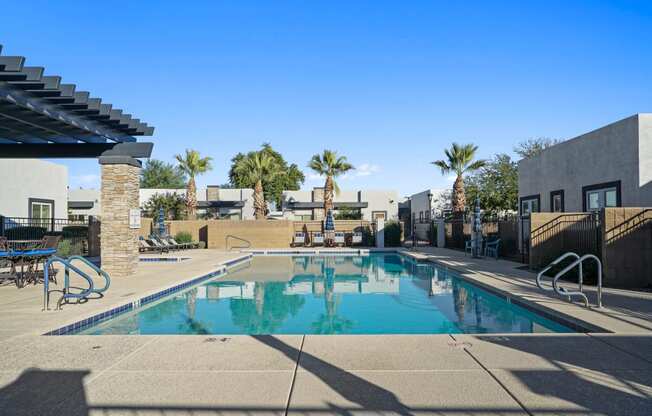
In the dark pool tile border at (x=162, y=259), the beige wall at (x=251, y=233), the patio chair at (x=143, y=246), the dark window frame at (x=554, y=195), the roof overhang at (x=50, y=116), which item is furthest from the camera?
the beige wall at (x=251, y=233)

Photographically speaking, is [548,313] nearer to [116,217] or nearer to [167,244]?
[116,217]

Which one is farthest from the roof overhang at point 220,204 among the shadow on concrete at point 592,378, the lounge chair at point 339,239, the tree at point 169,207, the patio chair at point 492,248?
the shadow on concrete at point 592,378

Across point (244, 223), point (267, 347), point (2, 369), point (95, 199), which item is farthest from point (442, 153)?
point (95, 199)

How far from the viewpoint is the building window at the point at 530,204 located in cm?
1891

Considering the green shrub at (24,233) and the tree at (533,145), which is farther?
the tree at (533,145)

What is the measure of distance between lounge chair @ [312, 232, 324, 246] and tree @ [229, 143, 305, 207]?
20192 mm

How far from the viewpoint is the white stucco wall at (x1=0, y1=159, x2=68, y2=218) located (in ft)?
65.3

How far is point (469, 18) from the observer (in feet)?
48.6

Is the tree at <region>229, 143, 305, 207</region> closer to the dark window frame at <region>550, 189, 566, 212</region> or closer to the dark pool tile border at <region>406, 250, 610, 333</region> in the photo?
the dark window frame at <region>550, 189, 566, 212</region>

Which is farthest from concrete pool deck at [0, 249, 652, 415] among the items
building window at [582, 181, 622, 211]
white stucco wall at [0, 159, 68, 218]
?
white stucco wall at [0, 159, 68, 218]

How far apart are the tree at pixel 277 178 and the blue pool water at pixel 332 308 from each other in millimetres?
32979

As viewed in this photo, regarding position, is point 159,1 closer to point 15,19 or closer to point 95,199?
point 15,19

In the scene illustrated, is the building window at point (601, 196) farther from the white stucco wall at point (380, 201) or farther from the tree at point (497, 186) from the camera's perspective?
the white stucco wall at point (380, 201)

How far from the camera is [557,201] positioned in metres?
17.1
